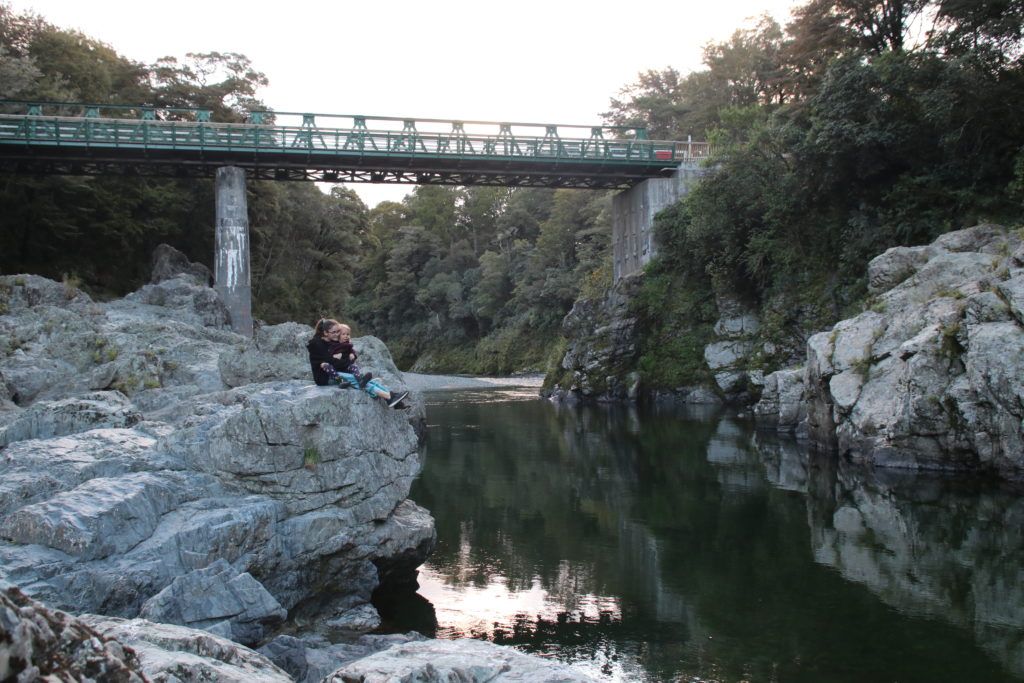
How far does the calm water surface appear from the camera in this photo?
8.12 m

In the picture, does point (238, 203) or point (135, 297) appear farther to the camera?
point (238, 203)

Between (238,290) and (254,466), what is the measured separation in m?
29.0

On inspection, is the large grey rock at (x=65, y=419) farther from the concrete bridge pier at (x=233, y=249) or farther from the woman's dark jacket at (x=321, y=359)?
the concrete bridge pier at (x=233, y=249)

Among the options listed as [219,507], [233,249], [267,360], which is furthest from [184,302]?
[219,507]

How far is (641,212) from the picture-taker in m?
44.2

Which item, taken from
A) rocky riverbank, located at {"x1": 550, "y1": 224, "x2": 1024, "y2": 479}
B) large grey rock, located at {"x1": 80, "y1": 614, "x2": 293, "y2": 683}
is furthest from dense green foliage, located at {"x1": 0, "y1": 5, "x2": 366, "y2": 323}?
large grey rock, located at {"x1": 80, "y1": 614, "x2": 293, "y2": 683}

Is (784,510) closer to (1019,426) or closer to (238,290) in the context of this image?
(1019,426)

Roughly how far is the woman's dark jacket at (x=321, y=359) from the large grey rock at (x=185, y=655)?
5.14 metres

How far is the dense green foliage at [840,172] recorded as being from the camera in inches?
931

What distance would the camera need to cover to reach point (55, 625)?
2980 mm

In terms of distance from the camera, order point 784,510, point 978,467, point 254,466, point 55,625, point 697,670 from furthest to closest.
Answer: point 978,467
point 784,510
point 254,466
point 697,670
point 55,625

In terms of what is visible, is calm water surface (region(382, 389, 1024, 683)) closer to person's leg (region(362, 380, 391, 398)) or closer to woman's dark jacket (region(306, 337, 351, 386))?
person's leg (region(362, 380, 391, 398))

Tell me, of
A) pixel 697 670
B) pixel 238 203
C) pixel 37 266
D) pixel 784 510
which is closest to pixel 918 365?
pixel 784 510

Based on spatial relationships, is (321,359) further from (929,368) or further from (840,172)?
(840,172)
